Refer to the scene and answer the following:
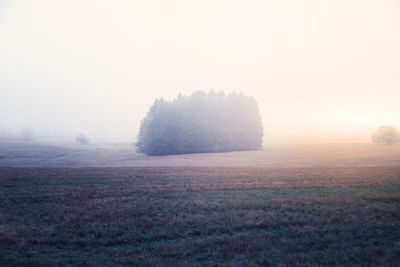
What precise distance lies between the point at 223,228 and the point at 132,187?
10.6 meters

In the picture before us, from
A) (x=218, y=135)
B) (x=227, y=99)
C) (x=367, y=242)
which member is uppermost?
(x=227, y=99)

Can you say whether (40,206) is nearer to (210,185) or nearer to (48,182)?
(48,182)

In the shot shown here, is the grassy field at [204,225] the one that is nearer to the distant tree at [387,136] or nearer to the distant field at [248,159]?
the distant field at [248,159]

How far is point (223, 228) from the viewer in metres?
10.1

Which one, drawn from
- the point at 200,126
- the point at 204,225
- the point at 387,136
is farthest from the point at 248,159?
the point at 387,136

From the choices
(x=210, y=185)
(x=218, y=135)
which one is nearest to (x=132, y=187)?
(x=210, y=185)

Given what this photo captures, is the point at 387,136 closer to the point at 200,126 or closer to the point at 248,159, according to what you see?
the point at 248,159

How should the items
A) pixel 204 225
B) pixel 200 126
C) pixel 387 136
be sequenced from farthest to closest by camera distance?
pixel 200 126, pixel 387 136, pixel 204 225

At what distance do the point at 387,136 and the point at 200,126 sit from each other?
44243 mm

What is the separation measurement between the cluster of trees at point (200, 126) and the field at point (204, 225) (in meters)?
44.3

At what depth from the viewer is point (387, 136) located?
56.9m

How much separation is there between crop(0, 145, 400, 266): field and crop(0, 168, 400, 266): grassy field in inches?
1.4

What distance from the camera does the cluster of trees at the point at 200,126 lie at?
62562 mm

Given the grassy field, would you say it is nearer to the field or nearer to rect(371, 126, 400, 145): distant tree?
the field
